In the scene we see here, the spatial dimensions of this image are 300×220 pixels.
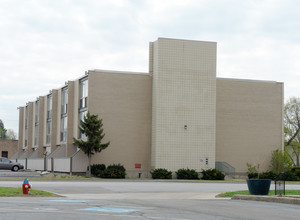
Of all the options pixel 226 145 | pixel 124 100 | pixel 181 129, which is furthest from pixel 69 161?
pixel 226 145

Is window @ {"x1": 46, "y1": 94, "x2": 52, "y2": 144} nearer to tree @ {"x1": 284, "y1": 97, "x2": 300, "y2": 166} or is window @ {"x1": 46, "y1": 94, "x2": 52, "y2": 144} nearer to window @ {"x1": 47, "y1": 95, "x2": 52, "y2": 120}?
window @ {"x1": 47, "y1": 95, "x2": 52, "y2": 120}

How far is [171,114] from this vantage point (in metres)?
46.7

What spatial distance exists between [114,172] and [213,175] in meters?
8.37

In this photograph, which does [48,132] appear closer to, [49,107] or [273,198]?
[49,107]

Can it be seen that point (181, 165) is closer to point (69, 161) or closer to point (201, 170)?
point (201, 170)

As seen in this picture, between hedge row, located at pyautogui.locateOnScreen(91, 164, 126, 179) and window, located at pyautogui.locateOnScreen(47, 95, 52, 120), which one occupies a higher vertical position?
window, located at pyautogui.locateOnScreen(47, 95, 52, 120)

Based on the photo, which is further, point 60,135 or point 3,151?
point 3,151

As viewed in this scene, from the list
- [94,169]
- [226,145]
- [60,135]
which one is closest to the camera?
[94,169]

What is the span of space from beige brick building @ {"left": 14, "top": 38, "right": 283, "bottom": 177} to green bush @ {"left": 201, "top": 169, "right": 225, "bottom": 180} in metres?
1.41

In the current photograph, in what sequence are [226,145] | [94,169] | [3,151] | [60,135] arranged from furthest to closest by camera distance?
[3,151] < [60,135] < [226,145] < [94,169]

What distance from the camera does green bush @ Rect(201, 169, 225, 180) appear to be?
45719mm

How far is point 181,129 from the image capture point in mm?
46969

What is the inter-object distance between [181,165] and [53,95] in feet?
59.3

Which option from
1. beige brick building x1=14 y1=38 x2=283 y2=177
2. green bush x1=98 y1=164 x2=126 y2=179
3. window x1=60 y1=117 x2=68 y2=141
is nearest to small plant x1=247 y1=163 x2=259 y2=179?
beige brick building x1=14 y1=38 x2=283 y2=177
